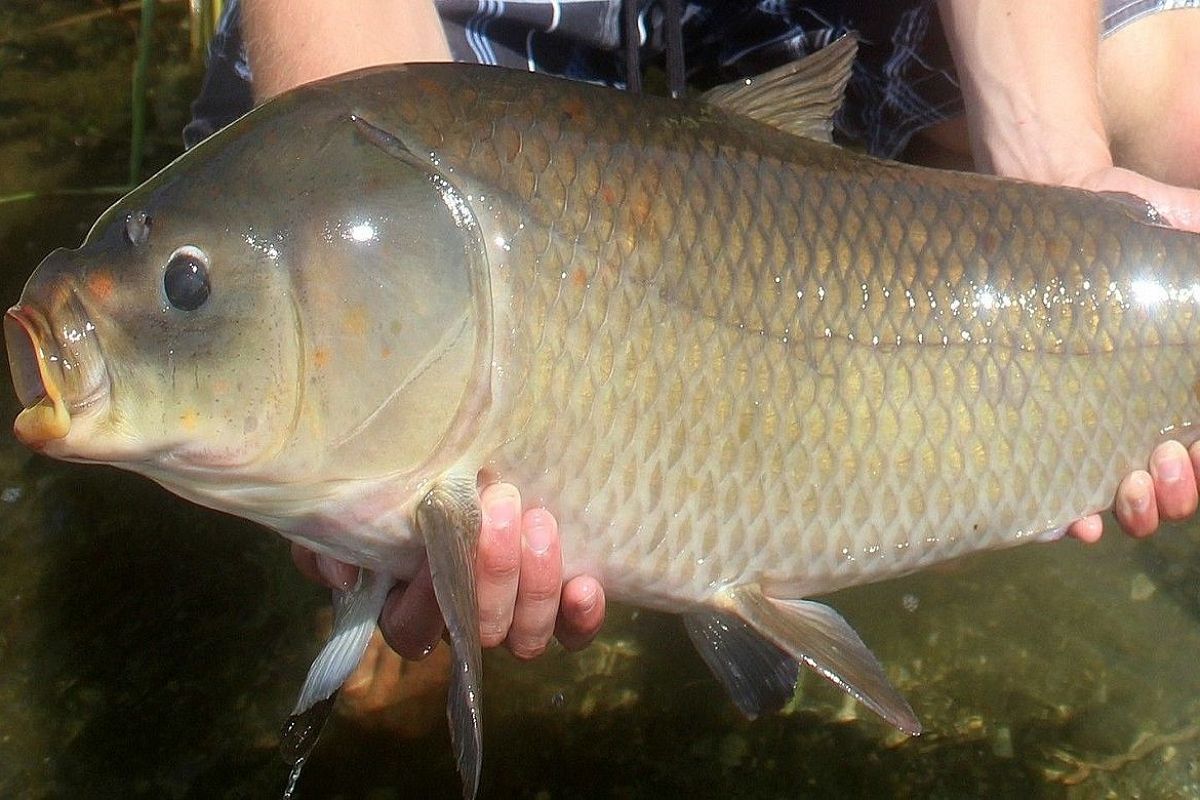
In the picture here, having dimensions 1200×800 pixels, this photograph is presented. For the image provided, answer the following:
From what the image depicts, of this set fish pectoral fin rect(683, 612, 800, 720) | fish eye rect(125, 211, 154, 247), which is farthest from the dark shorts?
fish pectoral fin rect(683, 612, 800, 720)

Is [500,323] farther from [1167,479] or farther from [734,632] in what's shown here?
[1167,479]

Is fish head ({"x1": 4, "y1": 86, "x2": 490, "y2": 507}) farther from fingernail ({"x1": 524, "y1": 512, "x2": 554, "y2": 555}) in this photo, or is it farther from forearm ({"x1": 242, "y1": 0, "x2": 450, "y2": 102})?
forearm ({"x1": 242, "y1": 0, "x2": 450, "y2": 102})

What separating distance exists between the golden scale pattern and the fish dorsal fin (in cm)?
8

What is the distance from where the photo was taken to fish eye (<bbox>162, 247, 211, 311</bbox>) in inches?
53.9

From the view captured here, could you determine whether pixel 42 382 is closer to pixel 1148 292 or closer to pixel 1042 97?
pixel 1148 292

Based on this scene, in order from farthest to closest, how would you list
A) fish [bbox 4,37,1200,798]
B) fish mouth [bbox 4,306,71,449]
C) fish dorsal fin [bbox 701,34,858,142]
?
fish dorsal fin [bbox 701,34,858,142] < fish [bbox 4,37,1200,798] < fish mouth [bbox 4,306,71,449]

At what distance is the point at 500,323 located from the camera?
152 centimetres

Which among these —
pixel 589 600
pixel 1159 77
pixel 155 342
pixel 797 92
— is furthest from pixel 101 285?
pixel 1159 77

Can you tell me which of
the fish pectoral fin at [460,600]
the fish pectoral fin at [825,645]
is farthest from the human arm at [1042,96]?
the fish pectoral fin at [460,600]

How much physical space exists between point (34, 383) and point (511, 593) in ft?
2.19

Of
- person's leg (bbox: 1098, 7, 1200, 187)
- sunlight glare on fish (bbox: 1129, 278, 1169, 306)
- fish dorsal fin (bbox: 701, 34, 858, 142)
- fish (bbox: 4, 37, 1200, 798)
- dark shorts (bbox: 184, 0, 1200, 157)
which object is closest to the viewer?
fish (bbox: 4, 37, 1200, 798)

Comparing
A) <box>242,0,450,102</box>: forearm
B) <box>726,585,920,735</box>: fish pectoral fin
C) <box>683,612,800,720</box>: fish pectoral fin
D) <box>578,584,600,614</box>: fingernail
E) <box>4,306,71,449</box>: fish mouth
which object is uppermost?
<box>242,0,450,102</box>: forearm

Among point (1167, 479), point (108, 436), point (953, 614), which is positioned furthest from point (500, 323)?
point (953, 614)

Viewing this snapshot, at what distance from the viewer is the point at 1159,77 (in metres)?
2.70
